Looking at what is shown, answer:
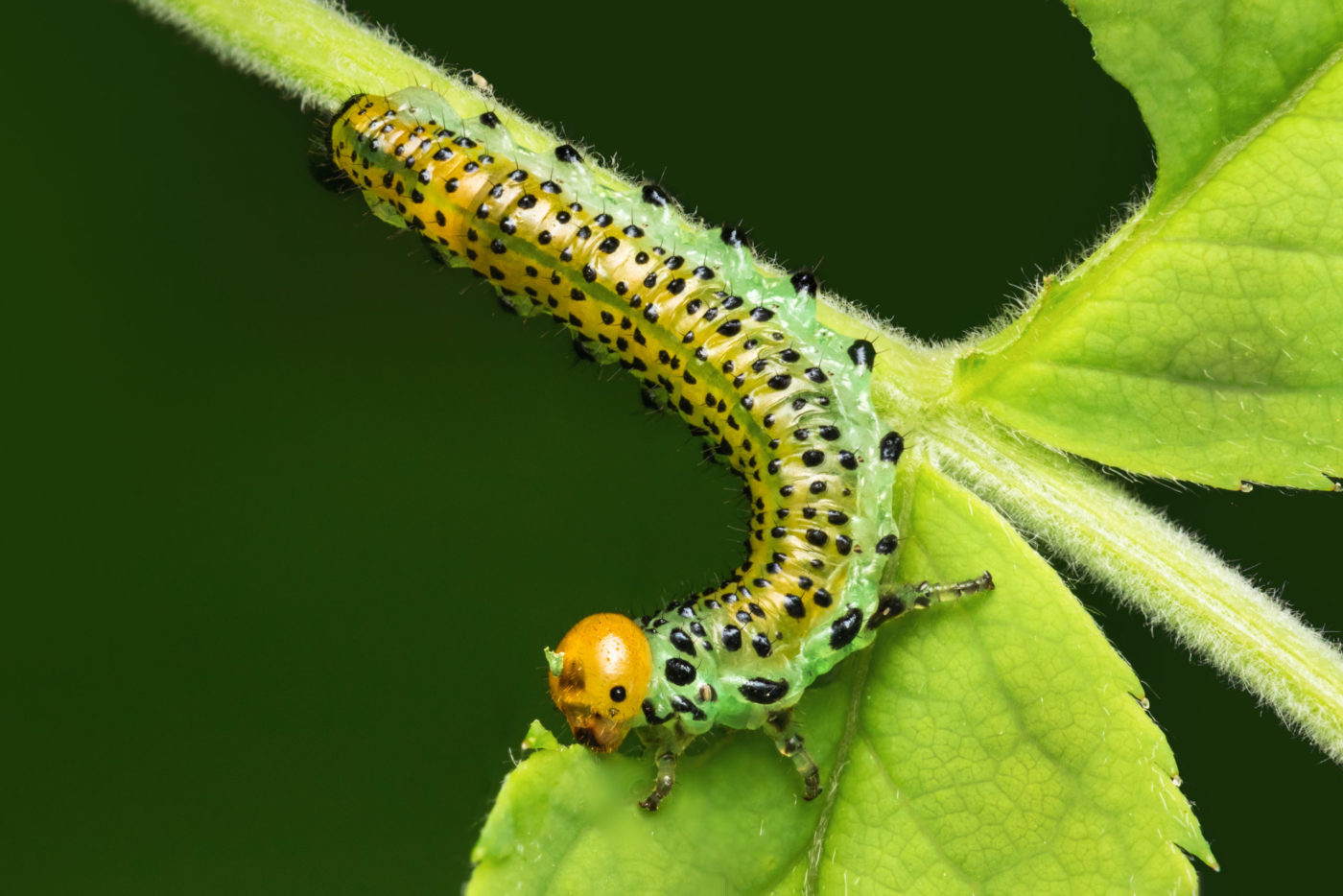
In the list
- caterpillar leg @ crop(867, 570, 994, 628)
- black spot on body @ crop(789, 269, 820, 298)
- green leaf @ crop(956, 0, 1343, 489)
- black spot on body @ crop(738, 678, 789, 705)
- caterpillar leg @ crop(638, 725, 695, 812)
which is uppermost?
green leaf @ crop(956, 0, 1343, 489)

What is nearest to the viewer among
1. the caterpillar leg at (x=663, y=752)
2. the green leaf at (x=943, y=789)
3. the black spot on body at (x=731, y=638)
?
the green leaf at (x=943, y=789)

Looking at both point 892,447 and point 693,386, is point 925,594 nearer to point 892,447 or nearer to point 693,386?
point 892,447

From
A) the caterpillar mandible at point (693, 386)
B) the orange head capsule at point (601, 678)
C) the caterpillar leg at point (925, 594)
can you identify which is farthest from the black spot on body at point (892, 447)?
the orange head capsule at point (601, 678)

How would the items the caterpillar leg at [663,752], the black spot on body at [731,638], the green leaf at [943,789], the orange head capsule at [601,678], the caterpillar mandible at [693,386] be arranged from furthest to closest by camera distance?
the black spot on body at [731,638] < the caterpillar mandible at [693,386] < the orange head capsule at [601,678] < the caterpillar leg at [663,752] < the green leaf at [943,789]

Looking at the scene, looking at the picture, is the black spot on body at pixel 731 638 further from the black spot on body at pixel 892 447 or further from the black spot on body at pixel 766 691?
the black spot on body at pixel 892 447

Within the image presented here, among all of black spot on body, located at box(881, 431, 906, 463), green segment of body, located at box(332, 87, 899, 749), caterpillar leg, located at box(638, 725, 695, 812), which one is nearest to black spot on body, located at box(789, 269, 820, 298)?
green segment of body, located at box(332, 87, 899, 749)

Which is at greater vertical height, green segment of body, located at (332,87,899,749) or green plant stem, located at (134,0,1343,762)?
green plant stem, located at (134,0,1343,762)

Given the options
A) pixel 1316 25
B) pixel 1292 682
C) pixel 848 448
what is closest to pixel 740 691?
pixel 848 448

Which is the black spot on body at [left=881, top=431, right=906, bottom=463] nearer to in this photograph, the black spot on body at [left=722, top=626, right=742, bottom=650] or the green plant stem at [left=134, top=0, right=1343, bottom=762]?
the green plant stem at [left=134, top=0, right=1343, bottom=762]

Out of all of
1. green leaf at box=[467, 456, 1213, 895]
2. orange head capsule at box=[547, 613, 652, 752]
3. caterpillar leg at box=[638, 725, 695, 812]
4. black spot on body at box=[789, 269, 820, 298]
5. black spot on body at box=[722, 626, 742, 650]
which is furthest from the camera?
black spot on body at box=[789, 269, 820, 298]
